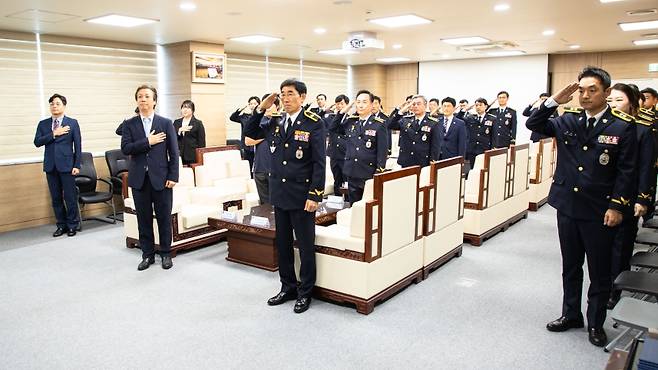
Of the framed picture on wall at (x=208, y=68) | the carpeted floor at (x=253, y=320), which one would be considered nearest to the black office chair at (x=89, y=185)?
the carpeted floor at (x=253, y=320)

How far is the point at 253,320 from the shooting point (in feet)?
11.7

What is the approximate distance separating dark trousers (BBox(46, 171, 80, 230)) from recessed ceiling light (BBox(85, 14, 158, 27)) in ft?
6.26

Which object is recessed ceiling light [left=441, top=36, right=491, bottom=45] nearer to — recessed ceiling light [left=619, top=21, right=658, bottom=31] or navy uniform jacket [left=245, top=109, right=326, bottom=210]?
recessed ceiling light [left=619, top=21, right=658, bottom=31]

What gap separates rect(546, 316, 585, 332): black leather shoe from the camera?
132 inches

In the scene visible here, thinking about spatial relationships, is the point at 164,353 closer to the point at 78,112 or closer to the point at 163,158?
the point at 163,158

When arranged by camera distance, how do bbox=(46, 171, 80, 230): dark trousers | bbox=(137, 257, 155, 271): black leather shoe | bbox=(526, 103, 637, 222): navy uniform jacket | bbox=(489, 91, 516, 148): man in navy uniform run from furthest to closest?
bbox=(489, 91, 516, 148): man in navy uniform
bbox=(46, 171, 80, 230): dark trousers
bbox=(137, 257, 155, 271): black leather shoe
bbox=(526, 103, 637, 222): navy uniform jacket

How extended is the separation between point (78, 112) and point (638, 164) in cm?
718

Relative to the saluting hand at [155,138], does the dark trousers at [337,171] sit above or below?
below

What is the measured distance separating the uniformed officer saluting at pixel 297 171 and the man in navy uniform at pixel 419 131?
221cm

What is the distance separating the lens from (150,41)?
790 centimetres

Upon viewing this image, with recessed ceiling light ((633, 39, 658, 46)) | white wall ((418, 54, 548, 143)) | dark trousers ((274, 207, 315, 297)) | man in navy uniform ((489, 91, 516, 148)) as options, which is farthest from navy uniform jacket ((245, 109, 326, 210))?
white wall ((418, 54, 548, 143))

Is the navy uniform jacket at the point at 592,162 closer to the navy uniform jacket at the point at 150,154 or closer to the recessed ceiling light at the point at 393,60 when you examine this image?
the navy uniform jacket at the point at 150,154

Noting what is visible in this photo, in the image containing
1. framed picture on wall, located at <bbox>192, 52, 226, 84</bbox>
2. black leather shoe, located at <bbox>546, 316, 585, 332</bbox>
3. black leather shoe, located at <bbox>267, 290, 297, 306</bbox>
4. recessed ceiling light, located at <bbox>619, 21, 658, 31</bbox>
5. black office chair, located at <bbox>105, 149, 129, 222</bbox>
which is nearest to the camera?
black leather shoe, located at <bbox>546, 316, 585, 332</bbox>

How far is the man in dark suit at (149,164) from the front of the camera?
4.45m
